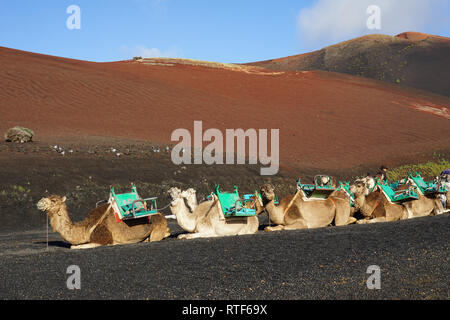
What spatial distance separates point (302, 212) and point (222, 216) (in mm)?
2220

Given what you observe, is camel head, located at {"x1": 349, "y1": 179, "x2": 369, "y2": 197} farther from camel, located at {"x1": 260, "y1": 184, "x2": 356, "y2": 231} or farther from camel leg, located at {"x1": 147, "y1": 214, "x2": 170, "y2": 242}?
camel leg, located at {"x1": 147, "y1": 214, "x2": 170, "y2": 242}

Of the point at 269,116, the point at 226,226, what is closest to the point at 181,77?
the point at 269,116

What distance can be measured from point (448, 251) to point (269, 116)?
42.1m

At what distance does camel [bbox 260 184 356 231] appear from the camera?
43.9ft

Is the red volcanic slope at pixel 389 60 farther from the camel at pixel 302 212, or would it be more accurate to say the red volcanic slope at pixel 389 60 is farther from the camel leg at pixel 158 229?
the camel leg at pixel 158 229

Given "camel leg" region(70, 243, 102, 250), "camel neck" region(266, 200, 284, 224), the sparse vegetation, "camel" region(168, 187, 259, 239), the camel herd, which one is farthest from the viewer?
the sparse vegetation

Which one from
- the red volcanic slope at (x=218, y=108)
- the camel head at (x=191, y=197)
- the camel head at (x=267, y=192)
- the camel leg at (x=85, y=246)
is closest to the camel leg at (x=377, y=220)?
the camel head at (x=267, y=192)

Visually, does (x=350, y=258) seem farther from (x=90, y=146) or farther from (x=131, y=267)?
(x=90, y=146)

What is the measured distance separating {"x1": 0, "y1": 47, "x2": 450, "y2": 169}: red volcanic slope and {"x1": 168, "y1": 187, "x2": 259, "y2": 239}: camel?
22265mm

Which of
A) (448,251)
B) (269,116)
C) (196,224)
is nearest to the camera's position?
(448,251)

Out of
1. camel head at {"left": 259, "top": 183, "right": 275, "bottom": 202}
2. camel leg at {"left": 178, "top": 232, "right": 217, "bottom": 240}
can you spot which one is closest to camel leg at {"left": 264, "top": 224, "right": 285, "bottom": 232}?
camel head at {"left": 259, "top": 183, "right": 275, "bottom": 202}

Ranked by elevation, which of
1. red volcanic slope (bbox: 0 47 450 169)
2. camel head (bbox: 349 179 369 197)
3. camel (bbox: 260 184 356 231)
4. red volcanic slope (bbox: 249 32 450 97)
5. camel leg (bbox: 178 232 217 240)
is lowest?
camel leg (bbox: 178 232 217 240)

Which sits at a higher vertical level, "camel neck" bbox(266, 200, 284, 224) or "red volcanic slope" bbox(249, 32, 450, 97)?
"red volcanic slope" bbox(249, 32, 450, 97)
